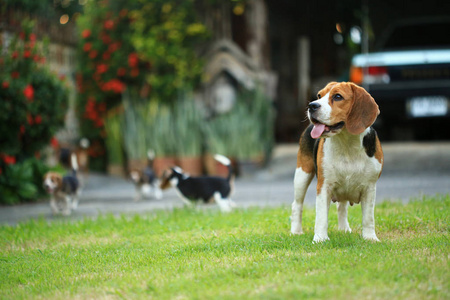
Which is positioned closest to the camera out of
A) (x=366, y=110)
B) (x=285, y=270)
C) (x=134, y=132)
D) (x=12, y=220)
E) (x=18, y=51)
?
(x=285, y=270)

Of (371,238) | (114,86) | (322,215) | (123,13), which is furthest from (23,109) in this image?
(371,238)

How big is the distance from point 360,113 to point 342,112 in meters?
0.14

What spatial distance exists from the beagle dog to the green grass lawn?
306 mm

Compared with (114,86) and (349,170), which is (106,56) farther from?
(349,170)

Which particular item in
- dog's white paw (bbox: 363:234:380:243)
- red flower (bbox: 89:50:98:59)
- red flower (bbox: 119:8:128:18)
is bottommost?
dog's white paw (bbox: 363:234:380:243)

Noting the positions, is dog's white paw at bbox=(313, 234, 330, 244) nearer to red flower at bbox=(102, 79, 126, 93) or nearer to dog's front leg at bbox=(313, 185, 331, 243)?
dog's front leg at bbox=(313, 185, 331, 243)

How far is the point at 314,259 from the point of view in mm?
4156

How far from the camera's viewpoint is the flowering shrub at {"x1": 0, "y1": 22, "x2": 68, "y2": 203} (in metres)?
9.16

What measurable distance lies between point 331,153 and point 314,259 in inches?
36.8

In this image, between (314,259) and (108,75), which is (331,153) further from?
(108,75)

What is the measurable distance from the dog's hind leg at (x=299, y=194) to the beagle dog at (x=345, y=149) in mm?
259

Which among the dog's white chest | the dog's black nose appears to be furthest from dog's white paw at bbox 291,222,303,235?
the dog's black nose

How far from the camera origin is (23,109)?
931 cm

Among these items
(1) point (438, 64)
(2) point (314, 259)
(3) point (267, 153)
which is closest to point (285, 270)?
(2) point (314, 259)
